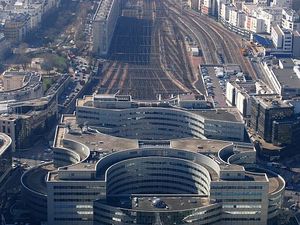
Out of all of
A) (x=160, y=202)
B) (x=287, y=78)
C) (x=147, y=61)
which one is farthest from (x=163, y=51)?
(x=160, y=202)

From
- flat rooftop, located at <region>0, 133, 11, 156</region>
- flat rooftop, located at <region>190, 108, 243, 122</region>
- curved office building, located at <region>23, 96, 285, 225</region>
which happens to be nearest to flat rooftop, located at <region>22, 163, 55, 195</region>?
curved office building, located at <region>23, 96, 285, 225</region>

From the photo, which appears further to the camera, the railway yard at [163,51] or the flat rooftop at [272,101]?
the railway yard at [163,51]

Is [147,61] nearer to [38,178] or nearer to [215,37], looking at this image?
[215,37]

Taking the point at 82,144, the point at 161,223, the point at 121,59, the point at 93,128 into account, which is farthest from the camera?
the point at 121,59

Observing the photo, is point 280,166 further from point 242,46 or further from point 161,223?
point 242,46

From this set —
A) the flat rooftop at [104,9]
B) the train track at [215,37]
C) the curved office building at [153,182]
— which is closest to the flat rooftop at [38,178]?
the curved office building at [153,182]

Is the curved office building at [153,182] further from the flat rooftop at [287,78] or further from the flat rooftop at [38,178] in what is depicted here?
the flat rooftop at [287,78]

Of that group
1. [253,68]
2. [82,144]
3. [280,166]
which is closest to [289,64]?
[253,68]
